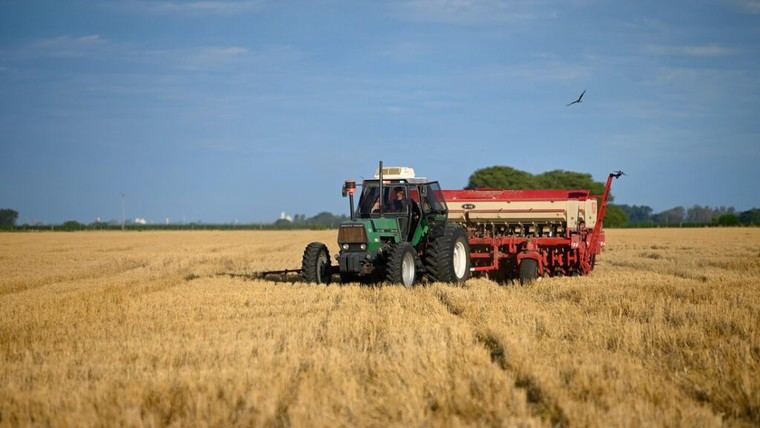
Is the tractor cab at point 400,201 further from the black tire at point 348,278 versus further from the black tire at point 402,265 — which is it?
the black tire at point 348,278

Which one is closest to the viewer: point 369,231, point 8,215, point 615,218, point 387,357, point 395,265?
point 387,357

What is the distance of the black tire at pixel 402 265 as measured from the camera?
15.9m

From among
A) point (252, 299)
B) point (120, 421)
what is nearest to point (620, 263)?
point (252, 299)

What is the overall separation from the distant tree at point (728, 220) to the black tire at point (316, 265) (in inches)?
2701

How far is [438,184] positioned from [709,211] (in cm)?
13402

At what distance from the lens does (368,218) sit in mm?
17203

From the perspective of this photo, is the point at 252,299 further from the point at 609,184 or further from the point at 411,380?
the point at 609,184

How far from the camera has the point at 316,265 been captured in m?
17.3

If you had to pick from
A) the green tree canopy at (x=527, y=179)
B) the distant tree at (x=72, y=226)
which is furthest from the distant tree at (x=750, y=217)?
the distant tree at (x=72, y=226)

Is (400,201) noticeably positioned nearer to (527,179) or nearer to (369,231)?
(369,231)

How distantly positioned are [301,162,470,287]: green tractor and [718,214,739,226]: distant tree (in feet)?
222

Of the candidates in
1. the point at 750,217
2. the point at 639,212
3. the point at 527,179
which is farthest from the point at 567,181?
the point at 639,212

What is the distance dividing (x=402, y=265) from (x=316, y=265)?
1.90 meters

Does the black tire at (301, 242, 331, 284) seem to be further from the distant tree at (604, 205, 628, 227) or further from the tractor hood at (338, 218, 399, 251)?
the distant tree at (604, 205, 628, 227)
